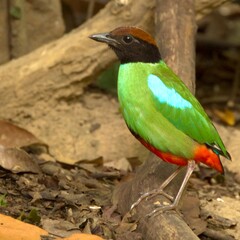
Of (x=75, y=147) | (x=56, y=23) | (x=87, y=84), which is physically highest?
(x=56, y=23)

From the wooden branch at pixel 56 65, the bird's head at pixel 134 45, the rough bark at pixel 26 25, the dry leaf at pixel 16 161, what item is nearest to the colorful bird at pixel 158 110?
the bird's head at pixel 134 45

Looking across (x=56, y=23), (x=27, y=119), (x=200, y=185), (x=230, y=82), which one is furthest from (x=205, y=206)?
(x=230, y=82)

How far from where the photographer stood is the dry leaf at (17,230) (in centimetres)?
470

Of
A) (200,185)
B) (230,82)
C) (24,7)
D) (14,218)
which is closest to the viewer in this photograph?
(14,218)

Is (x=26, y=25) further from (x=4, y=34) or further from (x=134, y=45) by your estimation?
(x=134, y=45)

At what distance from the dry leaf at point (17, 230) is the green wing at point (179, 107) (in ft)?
4.22

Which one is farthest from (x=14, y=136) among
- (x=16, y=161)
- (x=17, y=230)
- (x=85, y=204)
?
(x=17, y=230)

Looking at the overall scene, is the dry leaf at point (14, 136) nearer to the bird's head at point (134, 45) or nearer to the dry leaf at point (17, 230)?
the bird's head at point (134, 45)

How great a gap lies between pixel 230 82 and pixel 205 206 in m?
5.59

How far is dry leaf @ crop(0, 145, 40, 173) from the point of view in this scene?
6.16 metres

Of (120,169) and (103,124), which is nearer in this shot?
(120,169)

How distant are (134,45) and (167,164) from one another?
1.00 meters

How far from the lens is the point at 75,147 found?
7.92 metres

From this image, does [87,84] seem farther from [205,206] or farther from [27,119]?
[205,206]
